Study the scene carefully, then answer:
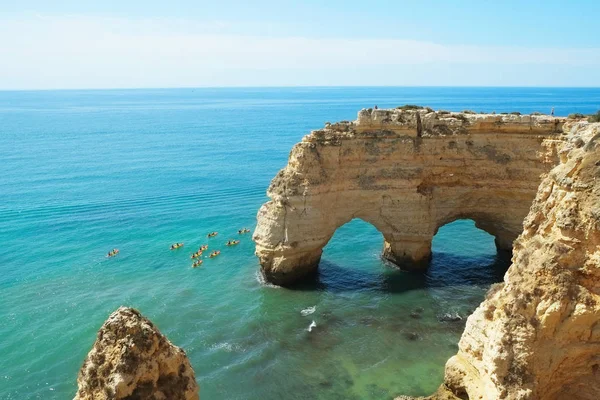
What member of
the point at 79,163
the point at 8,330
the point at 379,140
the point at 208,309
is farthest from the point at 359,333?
the point at 79,163

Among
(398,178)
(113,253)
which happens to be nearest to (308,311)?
(398,178)

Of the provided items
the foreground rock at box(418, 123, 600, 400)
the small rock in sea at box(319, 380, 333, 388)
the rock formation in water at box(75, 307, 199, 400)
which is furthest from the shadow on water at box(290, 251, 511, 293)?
the rock formation in water at box(75, 307, 199, 400)

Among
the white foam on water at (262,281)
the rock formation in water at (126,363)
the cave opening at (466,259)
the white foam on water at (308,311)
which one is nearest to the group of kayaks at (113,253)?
the white foam on water at (262,281)

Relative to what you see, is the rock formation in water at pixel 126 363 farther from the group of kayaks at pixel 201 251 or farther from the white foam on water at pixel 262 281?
the group of kayaks at pixel 201 251

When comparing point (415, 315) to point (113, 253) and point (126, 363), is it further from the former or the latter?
point (113, 253)

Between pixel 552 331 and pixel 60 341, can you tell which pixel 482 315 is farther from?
pixel 60 341

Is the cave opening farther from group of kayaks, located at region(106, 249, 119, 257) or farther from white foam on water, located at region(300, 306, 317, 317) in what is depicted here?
group of kayaks, located at region(106, 249, 119, 257)
